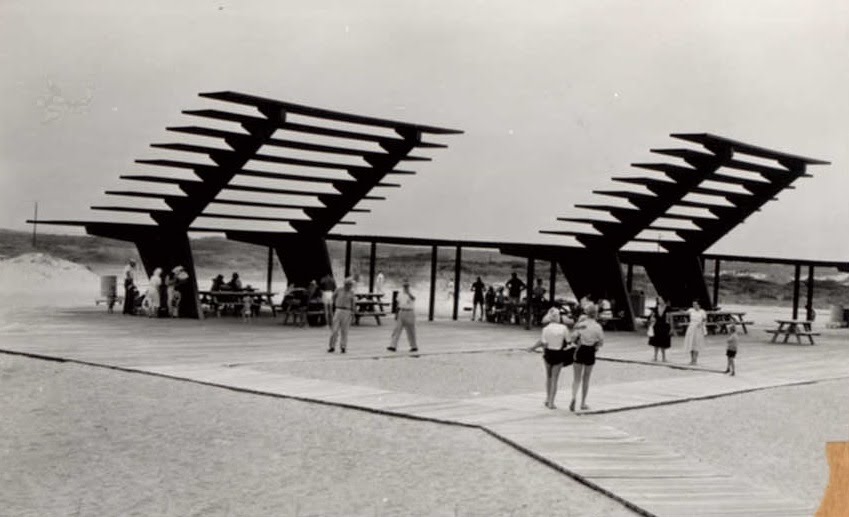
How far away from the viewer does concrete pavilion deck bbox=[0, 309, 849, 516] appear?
8.84 m

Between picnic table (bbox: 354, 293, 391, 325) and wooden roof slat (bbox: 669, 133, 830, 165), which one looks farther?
picnic table (bbox: 354, 293, 391, 325)

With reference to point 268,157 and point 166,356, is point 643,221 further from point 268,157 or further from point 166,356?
point 166,356

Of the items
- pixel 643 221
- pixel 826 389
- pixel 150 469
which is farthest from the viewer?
pixel 643 221

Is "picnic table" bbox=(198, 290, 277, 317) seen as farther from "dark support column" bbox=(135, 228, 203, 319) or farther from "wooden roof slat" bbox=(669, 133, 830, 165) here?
"wooden roof slat" bbox=(669, 133, 830, 165)

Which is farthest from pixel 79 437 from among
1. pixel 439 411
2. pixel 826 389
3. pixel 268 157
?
pixel 268 157

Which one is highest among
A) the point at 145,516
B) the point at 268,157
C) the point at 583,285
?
the point at 268,157

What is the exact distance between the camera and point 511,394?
46.7 ft

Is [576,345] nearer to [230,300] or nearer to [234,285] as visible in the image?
[230,300]

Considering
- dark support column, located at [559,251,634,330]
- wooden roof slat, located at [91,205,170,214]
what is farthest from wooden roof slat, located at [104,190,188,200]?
dark support column, located at [559,251,634,330]

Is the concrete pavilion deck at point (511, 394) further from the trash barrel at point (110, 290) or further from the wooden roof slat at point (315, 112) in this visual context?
the wooden roof slat at point (315, 112)

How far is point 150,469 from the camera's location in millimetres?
8891

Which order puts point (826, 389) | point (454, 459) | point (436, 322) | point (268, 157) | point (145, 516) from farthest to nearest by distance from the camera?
point (436, 322) → point (268, 157) → point (826, 389) → point (454, 459) → point (145, 516)

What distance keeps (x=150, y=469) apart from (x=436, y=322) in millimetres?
19774

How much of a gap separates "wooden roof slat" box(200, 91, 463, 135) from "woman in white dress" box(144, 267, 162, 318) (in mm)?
6057
